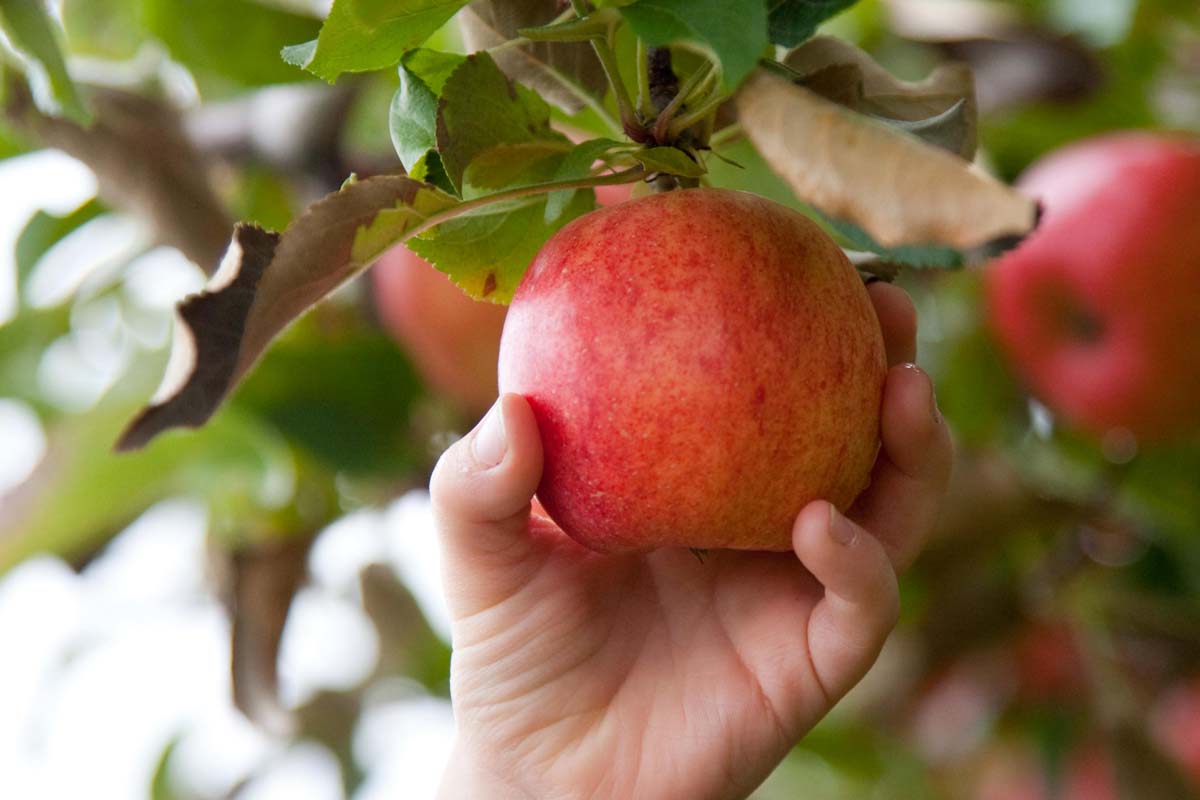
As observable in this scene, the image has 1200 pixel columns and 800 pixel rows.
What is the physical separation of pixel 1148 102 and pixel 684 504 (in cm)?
124

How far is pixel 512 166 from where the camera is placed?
55 centimetres

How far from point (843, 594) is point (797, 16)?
0.87 feet

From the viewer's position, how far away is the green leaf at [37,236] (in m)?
1.29

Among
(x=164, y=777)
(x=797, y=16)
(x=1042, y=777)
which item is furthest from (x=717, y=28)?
(x=164, y=777)

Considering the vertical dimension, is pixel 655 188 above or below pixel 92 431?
above

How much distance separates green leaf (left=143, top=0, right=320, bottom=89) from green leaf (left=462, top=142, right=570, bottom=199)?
67 cm

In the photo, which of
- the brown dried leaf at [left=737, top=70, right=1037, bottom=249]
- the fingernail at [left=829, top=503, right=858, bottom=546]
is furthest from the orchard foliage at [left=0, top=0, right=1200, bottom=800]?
the fingernail at [left=829, top=503, right=858, bottom=546]

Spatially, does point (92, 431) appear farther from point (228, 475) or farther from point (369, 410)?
point (369, 410)

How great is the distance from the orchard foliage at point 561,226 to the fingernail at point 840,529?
12 centimetres

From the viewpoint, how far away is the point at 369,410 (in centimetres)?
126

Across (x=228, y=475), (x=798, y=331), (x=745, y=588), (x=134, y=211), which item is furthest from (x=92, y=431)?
(x=798, y=331)

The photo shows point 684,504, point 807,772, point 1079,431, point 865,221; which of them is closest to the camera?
point 865,221

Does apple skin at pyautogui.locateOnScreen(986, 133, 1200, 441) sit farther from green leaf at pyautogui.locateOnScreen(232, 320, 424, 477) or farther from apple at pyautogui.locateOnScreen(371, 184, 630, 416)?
green leaf at pyautogui.locateOnScreen(232, 320, 424, 477)

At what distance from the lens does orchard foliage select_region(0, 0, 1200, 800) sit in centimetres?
44
